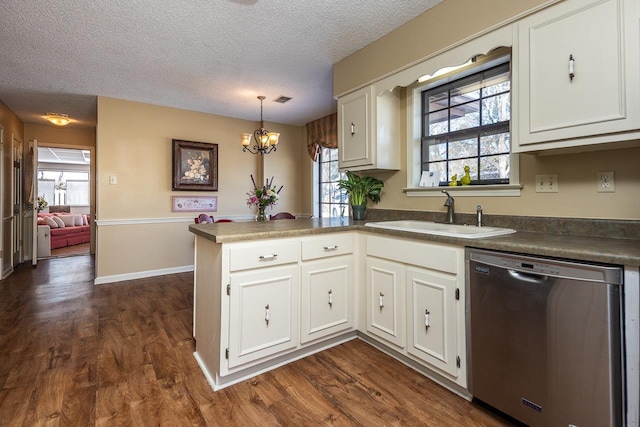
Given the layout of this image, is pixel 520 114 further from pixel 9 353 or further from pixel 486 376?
pixel 9 353

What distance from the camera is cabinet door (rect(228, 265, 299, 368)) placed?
5.82 feet

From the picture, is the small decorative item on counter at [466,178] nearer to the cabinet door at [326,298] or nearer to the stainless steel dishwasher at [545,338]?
the stainless steel dishwasher at [545,338]

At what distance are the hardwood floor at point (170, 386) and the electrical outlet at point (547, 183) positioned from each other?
1244mm

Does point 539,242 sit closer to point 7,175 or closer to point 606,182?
point 606,182

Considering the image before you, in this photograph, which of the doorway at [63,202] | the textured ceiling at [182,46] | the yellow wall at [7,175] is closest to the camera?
the textured ceiling at [182,46]

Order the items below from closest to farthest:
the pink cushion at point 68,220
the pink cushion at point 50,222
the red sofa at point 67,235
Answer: the red sofa at point 67,235 < the pink cushion at point 50,222 < the pink cushion at point 68,220

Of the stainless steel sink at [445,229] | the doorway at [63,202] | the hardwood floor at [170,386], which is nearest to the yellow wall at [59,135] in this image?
the doorway at [63,202]

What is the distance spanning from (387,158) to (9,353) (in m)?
3.06

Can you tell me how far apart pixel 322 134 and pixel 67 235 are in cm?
640

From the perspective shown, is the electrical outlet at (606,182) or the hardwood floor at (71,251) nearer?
the electrical outlet at (606,182)

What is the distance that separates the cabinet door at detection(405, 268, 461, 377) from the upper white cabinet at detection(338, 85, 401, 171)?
108cm

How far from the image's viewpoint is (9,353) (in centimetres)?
215

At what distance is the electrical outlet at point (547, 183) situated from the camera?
1.80 m

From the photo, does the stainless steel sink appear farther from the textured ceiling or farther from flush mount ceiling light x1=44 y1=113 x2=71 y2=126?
flush mount ceiling light x1=44 y1=113 x2=71 y2=126
